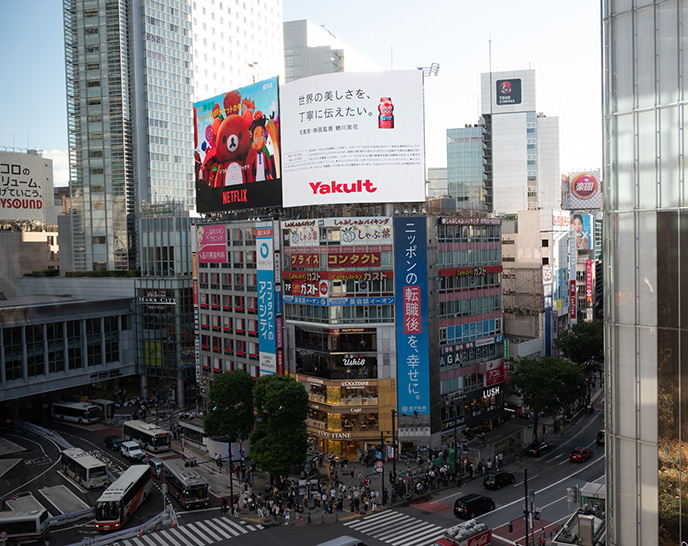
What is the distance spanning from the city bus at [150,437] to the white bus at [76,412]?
489 inches

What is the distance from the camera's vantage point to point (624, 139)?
19562 millimetres

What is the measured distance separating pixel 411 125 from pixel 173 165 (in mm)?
55402

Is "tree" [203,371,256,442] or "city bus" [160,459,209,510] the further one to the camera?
"tree" [203,371,256,442]

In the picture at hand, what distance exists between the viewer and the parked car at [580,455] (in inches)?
2163

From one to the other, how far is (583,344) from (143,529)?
57279 mm

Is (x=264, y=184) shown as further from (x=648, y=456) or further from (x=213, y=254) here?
(x=648, y=456)

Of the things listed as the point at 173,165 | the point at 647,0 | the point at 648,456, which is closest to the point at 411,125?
the point at 647,0

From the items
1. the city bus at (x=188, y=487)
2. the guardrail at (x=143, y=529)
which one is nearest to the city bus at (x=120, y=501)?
the guardrail at (x=143, y=529)

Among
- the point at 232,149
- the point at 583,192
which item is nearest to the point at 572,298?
the point at 232,149

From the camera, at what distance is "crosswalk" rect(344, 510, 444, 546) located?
131 ft

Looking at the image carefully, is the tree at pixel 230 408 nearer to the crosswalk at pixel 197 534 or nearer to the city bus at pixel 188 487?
the city bus at pixel 188 487

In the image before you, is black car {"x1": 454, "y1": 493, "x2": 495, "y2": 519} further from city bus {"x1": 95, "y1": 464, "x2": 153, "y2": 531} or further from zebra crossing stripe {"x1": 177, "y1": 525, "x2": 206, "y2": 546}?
city bus {"x1": 95, "y1": 464, "x2": 153, "y2": 531}

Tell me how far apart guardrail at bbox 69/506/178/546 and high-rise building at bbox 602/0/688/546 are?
3195cm

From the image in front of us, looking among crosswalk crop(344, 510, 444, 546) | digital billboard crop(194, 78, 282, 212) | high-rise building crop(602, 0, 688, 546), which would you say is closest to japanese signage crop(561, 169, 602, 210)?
digital billboard crop(194, 78, 282, 212)
